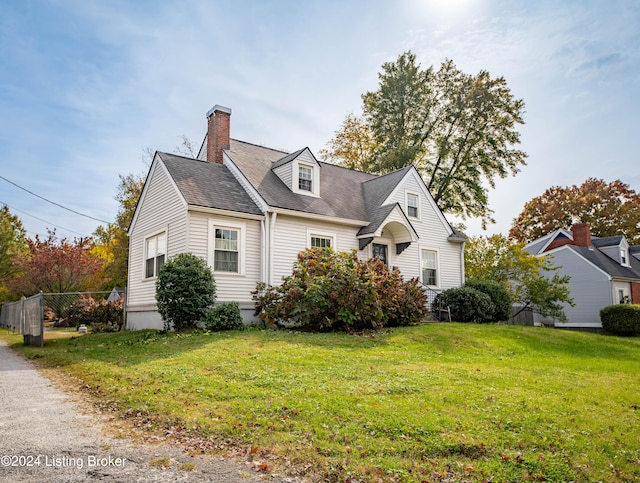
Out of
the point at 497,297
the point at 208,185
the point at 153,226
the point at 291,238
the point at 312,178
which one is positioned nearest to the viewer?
the point at 208,185

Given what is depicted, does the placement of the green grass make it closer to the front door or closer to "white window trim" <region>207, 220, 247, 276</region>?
"white window trim" <region>207, 220, 247, 276</region>

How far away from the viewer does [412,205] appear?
21.3 metres

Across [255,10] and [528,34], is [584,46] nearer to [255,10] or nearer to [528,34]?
[528,34]

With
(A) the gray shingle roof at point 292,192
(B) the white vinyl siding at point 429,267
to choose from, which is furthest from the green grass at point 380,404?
(B) the white vinyl siding at point 429,267

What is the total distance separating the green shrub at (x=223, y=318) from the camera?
13.4 meters

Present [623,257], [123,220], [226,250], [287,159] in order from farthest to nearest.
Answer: [123,220] → [623,257] → [287,159] → [226,250]

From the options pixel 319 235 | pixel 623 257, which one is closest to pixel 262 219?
pixel 319 235

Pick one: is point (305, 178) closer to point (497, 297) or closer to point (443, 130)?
point (497, 297)

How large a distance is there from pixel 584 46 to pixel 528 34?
1.37 metres

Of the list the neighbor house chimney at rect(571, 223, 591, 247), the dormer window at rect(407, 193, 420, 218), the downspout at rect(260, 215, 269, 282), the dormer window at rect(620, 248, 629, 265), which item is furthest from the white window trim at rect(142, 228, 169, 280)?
the dormer window at rect(620, 248, 629, 265)

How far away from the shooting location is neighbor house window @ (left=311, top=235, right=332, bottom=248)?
17578mm

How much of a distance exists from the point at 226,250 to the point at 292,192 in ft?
13.1

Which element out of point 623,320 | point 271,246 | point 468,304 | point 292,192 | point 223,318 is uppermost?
point 292,192

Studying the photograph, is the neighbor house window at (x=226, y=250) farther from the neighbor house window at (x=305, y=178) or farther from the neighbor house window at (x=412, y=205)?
the neighbor house window at (x=412, y=205)
